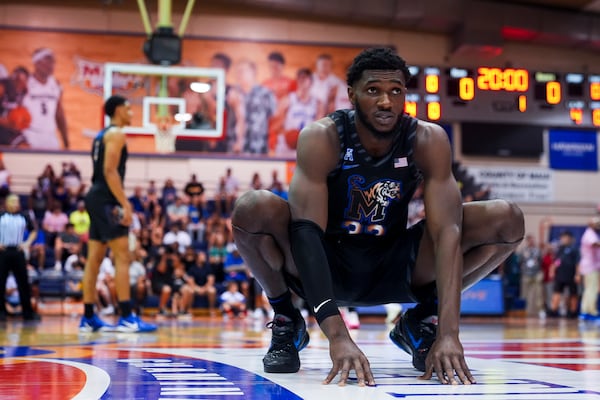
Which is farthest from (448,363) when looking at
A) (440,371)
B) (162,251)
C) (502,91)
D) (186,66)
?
(186,66)

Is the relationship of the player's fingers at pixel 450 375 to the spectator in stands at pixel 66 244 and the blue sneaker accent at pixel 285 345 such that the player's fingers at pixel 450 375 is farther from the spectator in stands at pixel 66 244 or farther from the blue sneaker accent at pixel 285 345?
the spectator in stands at pixel 66 244

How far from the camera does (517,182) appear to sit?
2081 centimetres

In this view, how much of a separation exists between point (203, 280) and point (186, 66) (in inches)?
295

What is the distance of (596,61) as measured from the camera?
21203 millimetres

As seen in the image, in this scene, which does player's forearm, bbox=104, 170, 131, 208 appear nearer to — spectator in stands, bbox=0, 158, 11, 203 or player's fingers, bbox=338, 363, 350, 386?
player's fingers, bbox=338, 363, 350, 386

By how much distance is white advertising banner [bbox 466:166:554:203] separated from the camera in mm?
20703

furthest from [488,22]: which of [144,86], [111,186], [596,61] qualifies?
[111,186]

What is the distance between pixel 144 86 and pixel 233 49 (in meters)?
6.66

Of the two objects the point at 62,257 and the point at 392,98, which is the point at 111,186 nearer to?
the point at 392,98

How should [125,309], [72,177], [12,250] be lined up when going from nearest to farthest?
[125,309] < [12,250] < [72,177]

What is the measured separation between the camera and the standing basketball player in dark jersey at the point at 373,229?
3027 millimetres

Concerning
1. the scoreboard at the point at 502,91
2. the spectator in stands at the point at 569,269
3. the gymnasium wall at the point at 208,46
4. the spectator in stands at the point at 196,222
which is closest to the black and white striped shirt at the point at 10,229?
the spectator in stands at the point at 196,222

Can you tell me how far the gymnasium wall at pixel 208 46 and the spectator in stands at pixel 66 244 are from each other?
178 inches

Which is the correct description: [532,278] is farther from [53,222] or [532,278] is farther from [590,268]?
[53,222]
